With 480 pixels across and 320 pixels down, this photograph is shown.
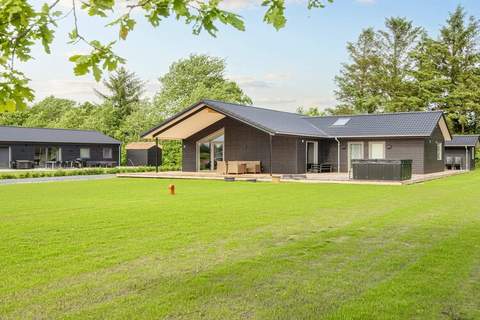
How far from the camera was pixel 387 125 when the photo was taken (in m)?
27.3

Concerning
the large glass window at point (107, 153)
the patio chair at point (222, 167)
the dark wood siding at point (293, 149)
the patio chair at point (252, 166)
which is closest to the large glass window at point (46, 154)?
the large glass window at point (107, 153)

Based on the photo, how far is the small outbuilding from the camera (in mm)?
32188

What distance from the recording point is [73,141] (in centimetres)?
3841

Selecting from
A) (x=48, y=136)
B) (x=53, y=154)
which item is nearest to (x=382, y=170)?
(x=48, y=136)

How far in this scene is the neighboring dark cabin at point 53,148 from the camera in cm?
3516

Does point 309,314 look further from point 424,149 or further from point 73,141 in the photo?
point 73,141

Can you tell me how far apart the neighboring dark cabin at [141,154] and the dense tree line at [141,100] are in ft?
22.4

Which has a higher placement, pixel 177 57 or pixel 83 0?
pixel 177 57

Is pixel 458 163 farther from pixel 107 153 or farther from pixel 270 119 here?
pixel 107 153

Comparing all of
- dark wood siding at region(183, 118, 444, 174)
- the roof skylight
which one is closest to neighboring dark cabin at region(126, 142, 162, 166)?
dark wood siding at region(183, 118, 444, 174)

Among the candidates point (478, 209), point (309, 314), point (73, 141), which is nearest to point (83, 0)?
point (309, 314)

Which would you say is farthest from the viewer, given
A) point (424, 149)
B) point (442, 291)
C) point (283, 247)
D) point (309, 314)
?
point (424, 149)

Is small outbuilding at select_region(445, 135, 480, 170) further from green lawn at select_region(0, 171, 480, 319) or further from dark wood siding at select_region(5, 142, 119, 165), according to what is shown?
dark wood siding at select_region(5, 142, 119, 165)

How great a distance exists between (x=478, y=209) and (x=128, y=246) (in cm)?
778
